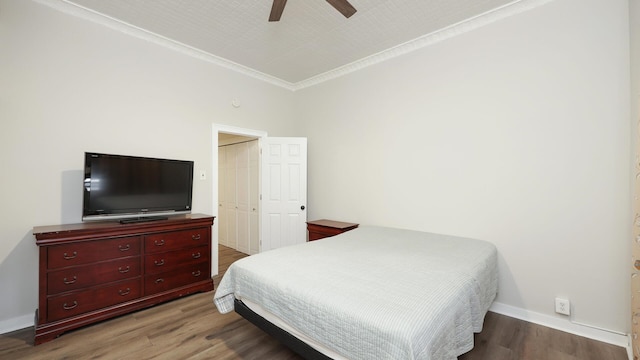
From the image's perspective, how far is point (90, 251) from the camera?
2.34 metres

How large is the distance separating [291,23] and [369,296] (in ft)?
8.86

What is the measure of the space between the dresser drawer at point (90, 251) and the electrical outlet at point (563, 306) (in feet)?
12.6

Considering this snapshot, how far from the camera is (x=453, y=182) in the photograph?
2910mm

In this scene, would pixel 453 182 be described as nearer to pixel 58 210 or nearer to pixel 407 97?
pixel 407 97

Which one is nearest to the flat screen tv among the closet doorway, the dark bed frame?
the closet doorway

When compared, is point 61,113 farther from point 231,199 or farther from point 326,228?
point 326,228

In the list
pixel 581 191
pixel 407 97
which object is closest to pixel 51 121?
pixel 407 97

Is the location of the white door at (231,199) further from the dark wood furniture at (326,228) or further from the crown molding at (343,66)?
the dark wood furniture at (326,228)

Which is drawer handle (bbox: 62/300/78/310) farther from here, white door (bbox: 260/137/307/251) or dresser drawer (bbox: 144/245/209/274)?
white door (bbox: 260/137/307/251)

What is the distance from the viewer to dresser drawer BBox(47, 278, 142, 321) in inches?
85.7

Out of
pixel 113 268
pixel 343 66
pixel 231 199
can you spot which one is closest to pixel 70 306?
pixel 113 268

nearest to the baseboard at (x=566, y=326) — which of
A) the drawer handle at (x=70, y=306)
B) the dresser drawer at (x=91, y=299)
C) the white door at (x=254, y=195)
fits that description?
the white door at (x=254, y=195)

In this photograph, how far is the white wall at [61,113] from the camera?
7.55 feet

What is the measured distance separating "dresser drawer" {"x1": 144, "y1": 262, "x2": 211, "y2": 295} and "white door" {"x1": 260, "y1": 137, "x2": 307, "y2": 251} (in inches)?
46.4
